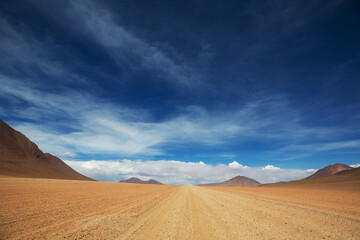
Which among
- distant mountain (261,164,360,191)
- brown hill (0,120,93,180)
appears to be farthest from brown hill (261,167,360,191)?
brown hill (0,120,93,180)

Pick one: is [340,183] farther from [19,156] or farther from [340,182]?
[19,156]

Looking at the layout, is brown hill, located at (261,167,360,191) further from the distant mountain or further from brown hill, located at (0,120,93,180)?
brown hill, located at (0,120,93,180)

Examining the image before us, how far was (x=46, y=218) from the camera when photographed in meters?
8.32

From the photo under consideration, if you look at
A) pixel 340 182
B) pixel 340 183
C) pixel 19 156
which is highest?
pixel 19 156

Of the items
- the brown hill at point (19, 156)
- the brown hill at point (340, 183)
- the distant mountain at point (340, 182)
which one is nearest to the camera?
the brown hill at point (340, 183)

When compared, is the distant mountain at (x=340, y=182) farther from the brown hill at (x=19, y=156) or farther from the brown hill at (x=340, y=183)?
the brown hill at (x=19, y=156)

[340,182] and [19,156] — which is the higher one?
[19,156]

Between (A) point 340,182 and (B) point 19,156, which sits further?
(B) point 19,156

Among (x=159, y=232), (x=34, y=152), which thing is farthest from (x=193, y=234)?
(x=34, y=152)

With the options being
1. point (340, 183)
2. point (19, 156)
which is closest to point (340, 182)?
point (340, 183)

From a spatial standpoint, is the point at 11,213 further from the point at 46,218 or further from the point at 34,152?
the point at 34,152

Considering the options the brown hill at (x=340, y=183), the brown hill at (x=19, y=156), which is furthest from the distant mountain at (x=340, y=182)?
the brown hill at (x=19, y=156)

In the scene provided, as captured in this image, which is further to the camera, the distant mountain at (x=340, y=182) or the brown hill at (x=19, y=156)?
the brown hill at (x=19, y=156)

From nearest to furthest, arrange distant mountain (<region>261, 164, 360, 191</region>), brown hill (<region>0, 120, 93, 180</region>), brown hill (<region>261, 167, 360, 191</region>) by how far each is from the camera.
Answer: brown hill (<region>261, 167, 360, 191</region>), distant mountain (<region>261, 164, 360, 191</region>), brown hill (<region>0, 120, 93, 180</region>)
